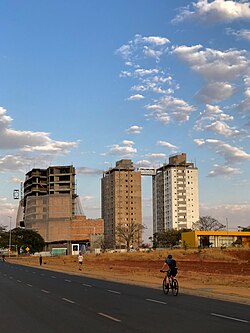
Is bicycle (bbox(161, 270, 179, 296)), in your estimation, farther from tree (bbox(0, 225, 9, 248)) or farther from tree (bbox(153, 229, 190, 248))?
tree (bbox(0, 225, 9, 248))

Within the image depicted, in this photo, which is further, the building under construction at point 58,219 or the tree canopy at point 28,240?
the building under construction at point 58,219

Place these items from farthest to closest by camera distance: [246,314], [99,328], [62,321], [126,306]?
[126,306]
[246,314]
[62,321]
[99,328]

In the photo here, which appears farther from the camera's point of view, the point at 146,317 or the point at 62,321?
the point at 146,317

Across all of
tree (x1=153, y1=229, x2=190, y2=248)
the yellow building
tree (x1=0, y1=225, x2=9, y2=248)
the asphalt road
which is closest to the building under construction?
tree (x1=0, y1=225, x2=9, y2=248)

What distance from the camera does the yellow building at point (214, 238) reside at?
126562 mm

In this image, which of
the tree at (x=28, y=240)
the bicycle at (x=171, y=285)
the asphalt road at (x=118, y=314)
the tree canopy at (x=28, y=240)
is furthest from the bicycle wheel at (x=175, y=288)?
the tree at (x=28, y=240)

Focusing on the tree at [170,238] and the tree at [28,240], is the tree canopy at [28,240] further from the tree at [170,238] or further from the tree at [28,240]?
the tree at [170,238]

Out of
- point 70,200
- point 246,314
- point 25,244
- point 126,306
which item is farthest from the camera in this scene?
point 70,200

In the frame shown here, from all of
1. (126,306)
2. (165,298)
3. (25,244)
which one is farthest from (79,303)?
(25,244)

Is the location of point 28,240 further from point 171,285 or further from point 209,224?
point 171,285

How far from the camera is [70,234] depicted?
598 ft

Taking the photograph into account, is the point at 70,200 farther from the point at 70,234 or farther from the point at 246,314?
the point at 246,314

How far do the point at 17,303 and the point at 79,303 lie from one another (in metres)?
2.38

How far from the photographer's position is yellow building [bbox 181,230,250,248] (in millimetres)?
126562
